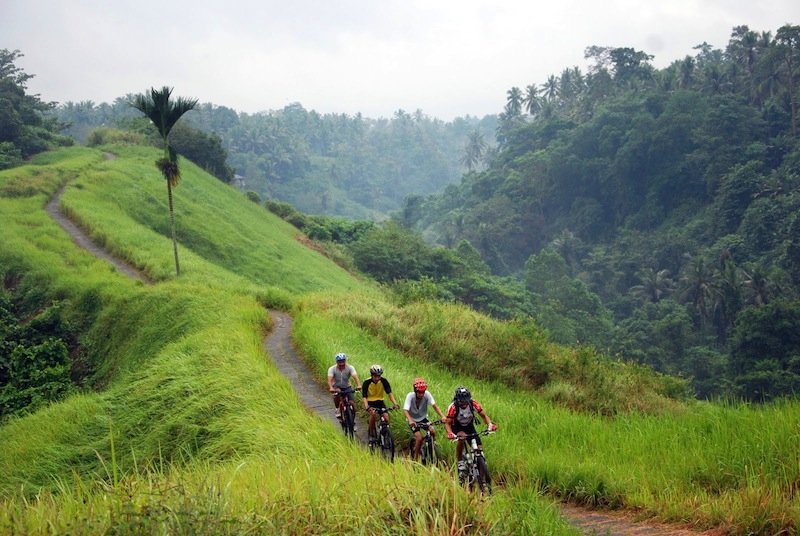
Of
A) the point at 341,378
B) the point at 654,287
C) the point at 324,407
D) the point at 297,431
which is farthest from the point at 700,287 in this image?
the point at 297,431

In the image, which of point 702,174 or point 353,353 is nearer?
point 353,353

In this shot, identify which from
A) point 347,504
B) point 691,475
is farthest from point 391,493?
point 691,475

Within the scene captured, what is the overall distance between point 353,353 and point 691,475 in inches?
339

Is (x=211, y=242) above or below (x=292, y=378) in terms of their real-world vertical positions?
above

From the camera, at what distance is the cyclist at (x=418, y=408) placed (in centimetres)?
869

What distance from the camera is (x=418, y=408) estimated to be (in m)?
8.82

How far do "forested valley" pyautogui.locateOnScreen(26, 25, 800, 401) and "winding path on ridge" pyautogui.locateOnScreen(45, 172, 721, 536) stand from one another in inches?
235

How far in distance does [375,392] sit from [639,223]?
258ft

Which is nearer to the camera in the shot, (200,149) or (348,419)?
(348,419)

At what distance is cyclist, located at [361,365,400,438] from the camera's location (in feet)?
31.8

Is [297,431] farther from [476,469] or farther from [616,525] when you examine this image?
[616,525]

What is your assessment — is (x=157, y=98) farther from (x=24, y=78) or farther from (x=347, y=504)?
(x=24, y=78)

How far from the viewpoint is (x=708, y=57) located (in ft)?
407

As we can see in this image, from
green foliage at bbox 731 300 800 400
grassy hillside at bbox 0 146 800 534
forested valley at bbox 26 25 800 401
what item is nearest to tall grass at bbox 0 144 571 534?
grassy hillside at bbox 0 146 800 534
